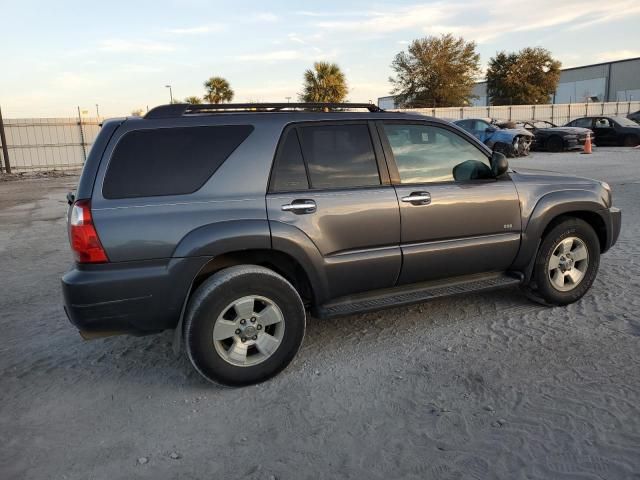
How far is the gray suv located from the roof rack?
0.6 inches

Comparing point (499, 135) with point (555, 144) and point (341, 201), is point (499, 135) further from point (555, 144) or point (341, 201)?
point (341, 201)

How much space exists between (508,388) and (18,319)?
13.8 ft

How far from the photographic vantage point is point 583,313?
4.36m

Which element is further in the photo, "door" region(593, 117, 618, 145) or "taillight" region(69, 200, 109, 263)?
"door" region(593, 117, 618, 145)

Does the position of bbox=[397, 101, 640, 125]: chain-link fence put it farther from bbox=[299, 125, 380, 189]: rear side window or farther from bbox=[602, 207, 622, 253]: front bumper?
bbox=[299, 125, 380, 189]: rear side window

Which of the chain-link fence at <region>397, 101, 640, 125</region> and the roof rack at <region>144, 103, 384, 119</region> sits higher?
the chain-link fence at <region>397, 101, 640, 125</region>

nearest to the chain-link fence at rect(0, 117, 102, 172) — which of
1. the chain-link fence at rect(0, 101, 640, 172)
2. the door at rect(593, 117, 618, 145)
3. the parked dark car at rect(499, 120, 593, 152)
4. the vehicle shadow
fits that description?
the chain-link fence at rect(0, 101, 640, 172)

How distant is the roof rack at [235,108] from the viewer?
3.39 metres

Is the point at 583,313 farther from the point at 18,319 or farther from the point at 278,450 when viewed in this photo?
the point at 18,319

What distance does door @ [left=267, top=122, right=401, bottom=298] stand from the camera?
348 centimetres

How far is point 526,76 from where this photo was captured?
49938 millimetres

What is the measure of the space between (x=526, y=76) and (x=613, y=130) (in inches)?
1185

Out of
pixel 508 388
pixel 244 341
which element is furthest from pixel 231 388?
pixel 508 388

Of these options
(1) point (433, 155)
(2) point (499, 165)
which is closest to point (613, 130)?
(2) point (499, 165)
